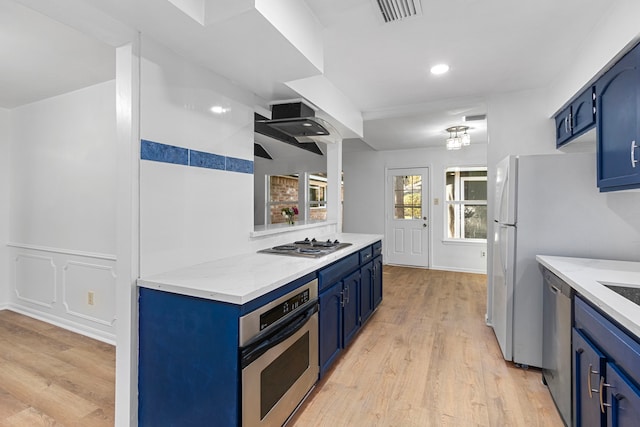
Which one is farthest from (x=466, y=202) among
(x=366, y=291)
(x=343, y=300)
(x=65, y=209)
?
(x=65, y=209)

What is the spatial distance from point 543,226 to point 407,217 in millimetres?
3967

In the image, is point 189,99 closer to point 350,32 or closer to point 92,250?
point 350,32

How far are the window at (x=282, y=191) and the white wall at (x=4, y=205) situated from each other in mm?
3572

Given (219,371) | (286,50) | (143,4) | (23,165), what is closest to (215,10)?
(143,4)

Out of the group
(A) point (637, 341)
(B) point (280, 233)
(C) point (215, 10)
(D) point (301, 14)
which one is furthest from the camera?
(B) point (280, 233)

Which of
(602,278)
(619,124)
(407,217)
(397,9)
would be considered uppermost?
(397,9)

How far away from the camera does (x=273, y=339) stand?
1533mm

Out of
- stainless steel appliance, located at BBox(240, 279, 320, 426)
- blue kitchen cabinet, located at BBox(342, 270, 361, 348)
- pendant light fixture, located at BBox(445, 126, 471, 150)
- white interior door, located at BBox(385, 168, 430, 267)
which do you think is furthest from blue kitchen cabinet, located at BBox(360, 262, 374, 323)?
white interior door, located at BBox(385, 168, 430, 267)

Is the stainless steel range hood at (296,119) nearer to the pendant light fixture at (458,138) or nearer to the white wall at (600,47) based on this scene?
the white wall at (600,47)

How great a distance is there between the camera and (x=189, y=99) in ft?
6.23

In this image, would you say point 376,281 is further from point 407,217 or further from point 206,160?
point 407,217

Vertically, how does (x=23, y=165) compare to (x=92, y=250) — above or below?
above

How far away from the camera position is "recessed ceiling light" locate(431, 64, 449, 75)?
262 centimetres

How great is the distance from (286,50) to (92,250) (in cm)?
256
